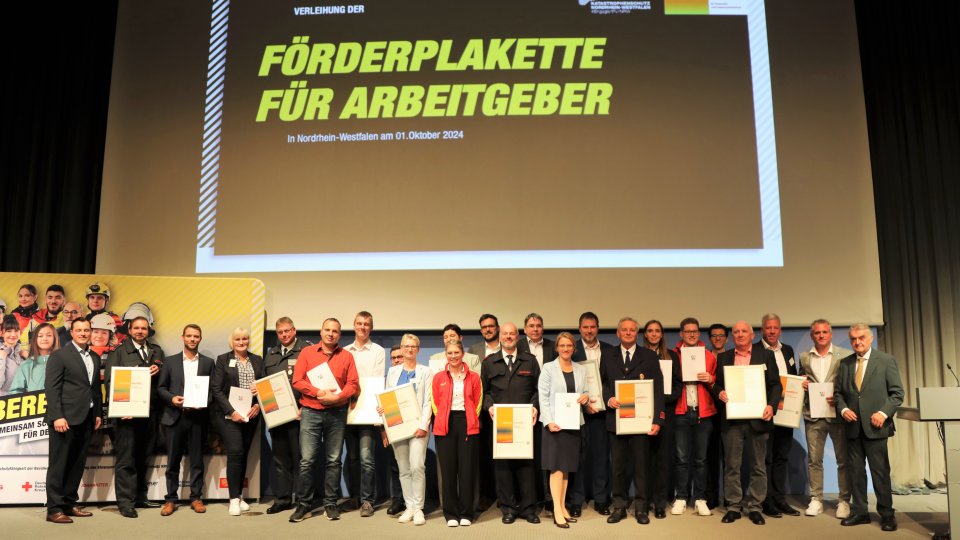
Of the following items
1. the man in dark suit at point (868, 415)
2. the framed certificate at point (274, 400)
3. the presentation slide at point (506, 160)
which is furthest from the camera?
the presentation slide at point (506, 160)

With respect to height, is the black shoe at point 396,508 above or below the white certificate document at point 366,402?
below

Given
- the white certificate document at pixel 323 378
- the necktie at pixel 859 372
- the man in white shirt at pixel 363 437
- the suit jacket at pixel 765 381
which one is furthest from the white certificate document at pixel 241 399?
the necktie at pixel 859 372

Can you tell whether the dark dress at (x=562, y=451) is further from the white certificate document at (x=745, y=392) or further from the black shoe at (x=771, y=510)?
the black shoe at (x=771, y=510)

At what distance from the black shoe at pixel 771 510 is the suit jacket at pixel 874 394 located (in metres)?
0.76

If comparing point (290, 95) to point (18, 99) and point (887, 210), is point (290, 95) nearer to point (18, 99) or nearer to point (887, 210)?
point (18, 99)

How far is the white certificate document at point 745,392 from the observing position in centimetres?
506

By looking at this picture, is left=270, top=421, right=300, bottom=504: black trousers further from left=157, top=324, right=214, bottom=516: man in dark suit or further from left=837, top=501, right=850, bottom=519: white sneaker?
left=837, top=501, right=850, bottom=519: white sneaker

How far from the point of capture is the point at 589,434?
565 cm

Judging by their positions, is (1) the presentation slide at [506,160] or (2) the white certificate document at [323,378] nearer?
(2) the white certificate document at [323,378]

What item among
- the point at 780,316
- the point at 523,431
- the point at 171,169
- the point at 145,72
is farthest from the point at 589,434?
the point at 145,72

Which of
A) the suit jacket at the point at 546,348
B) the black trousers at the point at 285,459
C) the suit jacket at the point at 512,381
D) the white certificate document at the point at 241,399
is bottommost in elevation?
the black trousers at the point at 285,459

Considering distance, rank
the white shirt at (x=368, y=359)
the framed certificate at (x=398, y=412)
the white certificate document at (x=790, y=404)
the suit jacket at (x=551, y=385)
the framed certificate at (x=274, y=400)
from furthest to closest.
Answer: the white shirt at (x=368, y=359) < the framed certificate at (x=274, y=400) < the white certificate document at (x=790, y=404) < the framed certificate at (x=398, y=412) < the suit jacket at (x=551, y=385)

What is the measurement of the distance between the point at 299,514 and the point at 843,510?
3961 mm

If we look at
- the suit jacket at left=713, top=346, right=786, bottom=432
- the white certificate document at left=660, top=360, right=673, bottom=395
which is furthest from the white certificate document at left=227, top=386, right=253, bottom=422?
the suit jacket at left=713, top=346, right=786, bottom=432
